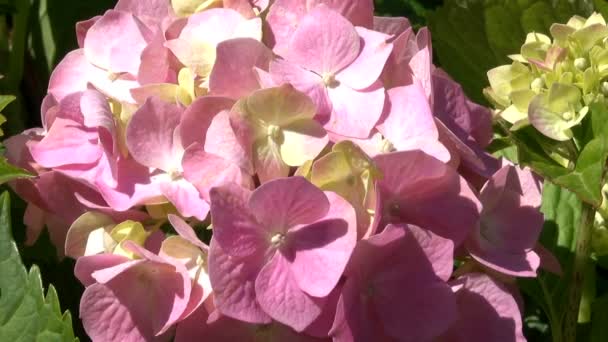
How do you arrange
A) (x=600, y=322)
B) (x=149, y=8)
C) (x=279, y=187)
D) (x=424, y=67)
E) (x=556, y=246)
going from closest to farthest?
(x=279, y=187) < (x=424, y=67) < (x=149, y=8) < (x=600, y=322) < (x=556, y=246)

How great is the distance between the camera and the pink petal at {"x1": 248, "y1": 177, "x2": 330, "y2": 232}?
0.72 metres

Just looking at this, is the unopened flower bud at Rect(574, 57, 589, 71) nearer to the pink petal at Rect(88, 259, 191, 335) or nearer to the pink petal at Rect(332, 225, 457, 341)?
the pink petal at Rect(332, 225, 457, 341)

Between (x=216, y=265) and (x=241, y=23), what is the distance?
226 mm

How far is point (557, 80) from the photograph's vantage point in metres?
0.97

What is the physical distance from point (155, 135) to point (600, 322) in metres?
0.53

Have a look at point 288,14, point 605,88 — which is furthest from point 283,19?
point 605,88

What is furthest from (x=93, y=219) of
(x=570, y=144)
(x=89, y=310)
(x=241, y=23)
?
(x=570, y=144)

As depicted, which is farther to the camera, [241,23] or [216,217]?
[241,23]

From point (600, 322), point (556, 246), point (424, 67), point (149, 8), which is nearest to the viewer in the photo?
point (424, 67)

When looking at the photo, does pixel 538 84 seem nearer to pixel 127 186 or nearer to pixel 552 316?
pixel 552 316

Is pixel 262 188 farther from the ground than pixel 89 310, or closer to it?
farther from the ground

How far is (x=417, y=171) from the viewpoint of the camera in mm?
770

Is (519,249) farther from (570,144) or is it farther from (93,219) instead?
(93,219)

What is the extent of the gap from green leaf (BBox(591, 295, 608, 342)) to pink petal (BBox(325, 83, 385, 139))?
40 centimetres
